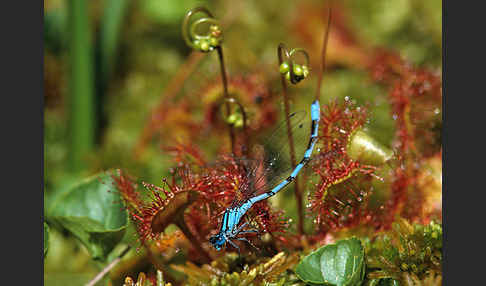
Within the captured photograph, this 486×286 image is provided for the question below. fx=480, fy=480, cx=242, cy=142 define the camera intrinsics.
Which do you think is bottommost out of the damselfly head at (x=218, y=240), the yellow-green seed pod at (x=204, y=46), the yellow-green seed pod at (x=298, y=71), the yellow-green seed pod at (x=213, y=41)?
the damselfly head at (x=218, y=240)

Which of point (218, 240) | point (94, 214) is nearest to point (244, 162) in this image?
point (218, 240)

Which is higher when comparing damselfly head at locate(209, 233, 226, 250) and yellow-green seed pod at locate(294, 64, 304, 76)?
yellow-green seed pod at locate(294, 64, 304, 76)

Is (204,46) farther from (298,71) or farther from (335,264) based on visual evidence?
(335,264)

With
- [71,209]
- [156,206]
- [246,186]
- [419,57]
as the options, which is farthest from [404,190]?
[419,57]

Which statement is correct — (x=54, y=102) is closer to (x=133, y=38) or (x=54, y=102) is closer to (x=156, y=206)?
(x=133, y=38)

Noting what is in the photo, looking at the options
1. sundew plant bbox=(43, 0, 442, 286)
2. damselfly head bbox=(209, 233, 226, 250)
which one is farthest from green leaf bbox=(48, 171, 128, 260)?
damselfly head bbox=(209, 233, 226, 250)

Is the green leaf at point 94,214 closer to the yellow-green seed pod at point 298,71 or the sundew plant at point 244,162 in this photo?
the sundew plant at point 244,162

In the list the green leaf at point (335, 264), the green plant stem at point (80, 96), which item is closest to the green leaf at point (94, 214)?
the green leaf at point (335, 264)

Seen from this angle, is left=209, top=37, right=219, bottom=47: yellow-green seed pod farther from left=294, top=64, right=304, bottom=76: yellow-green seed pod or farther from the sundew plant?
left=294, top=64, right=304, bottom=76: yellow-green seed pod
